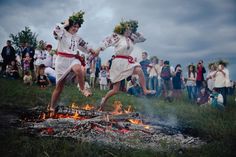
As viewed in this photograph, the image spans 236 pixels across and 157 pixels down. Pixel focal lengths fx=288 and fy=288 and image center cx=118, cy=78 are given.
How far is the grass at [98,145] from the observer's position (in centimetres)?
401

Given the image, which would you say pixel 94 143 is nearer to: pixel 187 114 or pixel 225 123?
Answer: pixel 225 123

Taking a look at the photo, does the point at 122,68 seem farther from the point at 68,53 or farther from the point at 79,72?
the point at 68,53

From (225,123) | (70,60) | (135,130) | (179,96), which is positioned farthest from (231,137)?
(179,96)

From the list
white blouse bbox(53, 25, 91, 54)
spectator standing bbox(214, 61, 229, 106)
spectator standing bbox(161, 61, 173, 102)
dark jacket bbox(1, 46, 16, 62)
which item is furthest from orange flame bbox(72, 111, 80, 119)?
dark jacket bbox(1, 46, 16, 62)

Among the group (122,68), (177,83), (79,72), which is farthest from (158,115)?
(177,83)

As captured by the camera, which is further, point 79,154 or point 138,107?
point 138,107

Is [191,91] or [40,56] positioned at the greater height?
[40,56]

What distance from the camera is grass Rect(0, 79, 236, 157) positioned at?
401 cm

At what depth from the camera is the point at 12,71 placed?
1168cm

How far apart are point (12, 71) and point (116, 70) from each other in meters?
6.14

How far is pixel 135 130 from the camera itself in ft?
17.2

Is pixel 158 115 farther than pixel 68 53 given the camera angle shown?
Yes

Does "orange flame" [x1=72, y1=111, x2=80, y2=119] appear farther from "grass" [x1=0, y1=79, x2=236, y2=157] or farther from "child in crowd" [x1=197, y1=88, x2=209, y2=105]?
"child in crowd" [x1=197, y1=88, x2=209, y2=105]

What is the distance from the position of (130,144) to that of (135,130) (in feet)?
2.56
